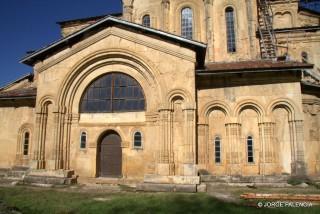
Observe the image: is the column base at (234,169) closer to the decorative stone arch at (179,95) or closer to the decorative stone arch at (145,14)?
the decorative stone arch at (179,95)

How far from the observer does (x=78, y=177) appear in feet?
46.4

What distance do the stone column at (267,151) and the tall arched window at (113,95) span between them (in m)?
6.17

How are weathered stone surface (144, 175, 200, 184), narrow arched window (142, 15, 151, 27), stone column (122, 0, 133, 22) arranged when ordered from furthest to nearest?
narrow arched window (142, 15, 151, 27)
stone column (122, 0, 133, 22)
weathered stone surface (144, 175, 200, 184)

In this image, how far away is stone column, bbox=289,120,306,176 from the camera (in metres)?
13.2

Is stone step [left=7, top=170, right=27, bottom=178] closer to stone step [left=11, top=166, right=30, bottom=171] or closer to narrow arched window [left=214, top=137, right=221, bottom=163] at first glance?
stone step [left=11, top=166, right=30, bottom=171]

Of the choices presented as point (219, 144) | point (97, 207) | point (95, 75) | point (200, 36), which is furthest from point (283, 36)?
point (97, 207)

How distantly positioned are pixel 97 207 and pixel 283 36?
67.9 ft

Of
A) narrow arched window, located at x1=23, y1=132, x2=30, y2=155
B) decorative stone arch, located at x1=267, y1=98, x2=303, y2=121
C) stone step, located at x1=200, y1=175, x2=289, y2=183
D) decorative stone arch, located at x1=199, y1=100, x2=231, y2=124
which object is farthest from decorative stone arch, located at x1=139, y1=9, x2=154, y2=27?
stone step, located at x1=200, y1=175, x2=289, y2=183

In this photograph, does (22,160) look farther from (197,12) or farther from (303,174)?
(197,12)

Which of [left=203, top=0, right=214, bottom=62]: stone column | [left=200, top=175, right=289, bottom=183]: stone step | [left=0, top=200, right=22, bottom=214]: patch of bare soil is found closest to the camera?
[left=0, top=200, right=22, bottom=214]: patch of bare soil

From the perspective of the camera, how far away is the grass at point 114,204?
316 inches

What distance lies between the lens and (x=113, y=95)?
48.2 ft

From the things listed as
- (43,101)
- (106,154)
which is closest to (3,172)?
(43,101)

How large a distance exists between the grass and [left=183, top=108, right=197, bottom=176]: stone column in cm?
175
